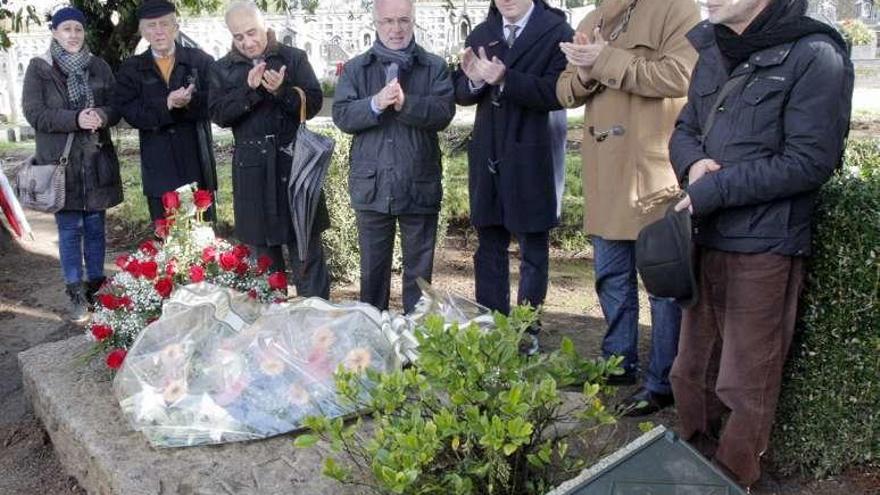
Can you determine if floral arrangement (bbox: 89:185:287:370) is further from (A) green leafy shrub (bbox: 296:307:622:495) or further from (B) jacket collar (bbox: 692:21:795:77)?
(B) jacket collar (bbox: 692:21:795:77)

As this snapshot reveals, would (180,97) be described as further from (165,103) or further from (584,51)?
(584,51)

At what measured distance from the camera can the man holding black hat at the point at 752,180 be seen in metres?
2.74

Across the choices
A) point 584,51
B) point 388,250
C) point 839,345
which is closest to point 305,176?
point 388,250

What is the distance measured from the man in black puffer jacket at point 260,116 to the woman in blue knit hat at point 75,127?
3.62ft

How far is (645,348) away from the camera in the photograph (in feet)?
15.7

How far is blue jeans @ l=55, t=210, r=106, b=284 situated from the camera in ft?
18.0

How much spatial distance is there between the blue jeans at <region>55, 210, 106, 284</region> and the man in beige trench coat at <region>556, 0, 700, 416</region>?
3.27 metres

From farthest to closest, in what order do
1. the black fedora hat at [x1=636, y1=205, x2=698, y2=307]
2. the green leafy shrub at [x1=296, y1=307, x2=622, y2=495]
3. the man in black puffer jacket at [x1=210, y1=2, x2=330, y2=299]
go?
the man in black puffer jacket at [x1=210, y1=2, x2=330, y2=299] → the black fedora hat at [x1=636, y1=205, x2=698, y2=307] → the green leafy shrub at [x1=296, y1=307, x2=622, y2=495]

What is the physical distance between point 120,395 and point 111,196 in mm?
2390

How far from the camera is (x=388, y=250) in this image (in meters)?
4.65

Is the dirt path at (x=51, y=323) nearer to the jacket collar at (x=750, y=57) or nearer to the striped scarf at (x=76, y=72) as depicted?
the jacket collar at (x=750, y=57)

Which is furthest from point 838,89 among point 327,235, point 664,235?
point 327,235

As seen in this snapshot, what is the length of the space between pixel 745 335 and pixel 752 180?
0.54m

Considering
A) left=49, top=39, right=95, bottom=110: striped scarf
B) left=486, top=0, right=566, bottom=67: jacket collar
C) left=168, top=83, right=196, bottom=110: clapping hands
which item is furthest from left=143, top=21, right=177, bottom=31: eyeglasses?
left=486, top=0, right=566, bottom=67: jacket collar
